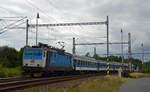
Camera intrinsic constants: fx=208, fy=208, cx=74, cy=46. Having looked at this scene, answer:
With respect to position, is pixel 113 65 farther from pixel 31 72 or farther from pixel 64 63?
pixel 31 72

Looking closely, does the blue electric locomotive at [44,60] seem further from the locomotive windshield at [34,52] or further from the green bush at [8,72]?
the green bush at [8,72]

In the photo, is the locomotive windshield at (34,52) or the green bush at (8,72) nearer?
the locomotive windshield at (34,52)

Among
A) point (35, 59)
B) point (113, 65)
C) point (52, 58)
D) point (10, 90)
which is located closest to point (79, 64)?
point (52, 58)

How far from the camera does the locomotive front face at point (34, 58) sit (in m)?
22.4

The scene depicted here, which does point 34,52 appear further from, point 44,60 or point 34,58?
point 44,60

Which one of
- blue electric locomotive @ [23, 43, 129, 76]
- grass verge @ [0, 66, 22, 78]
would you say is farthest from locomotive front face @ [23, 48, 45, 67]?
grass verge @ [0, 66, 22, 78]

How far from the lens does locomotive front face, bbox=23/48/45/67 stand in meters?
22.4

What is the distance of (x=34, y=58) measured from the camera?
2278 centimetres

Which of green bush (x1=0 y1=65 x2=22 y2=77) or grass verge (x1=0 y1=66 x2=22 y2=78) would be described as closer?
grass verge (x1=0 y1=66 x2=22 y2=78)

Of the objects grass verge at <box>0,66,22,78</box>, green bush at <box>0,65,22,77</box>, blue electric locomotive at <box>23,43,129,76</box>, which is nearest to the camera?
blue electric locomotive at <box>23,43,129,76</box>

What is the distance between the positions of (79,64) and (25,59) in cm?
1428

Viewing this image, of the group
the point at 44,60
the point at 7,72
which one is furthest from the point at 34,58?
the point at 7,72

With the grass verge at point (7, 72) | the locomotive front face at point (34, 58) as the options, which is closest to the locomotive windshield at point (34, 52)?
the locomotive front face at point (34, 58)

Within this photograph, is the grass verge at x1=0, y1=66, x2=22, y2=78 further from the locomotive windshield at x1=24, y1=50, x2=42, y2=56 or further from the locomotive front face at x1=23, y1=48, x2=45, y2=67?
the locomotive windshield at x1=24, y1=50, x2=42, y2=56
